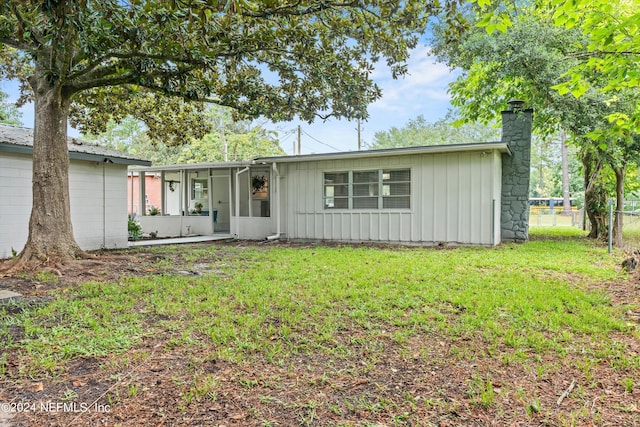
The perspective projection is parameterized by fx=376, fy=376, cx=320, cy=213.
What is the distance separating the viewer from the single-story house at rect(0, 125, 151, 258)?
23.8 ft

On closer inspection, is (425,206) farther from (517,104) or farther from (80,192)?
(80,192)

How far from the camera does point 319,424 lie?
85.1 inches

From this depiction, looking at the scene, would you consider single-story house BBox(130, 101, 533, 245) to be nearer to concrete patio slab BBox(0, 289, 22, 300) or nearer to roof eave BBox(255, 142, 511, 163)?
roof eave BBox(255, 142, 511, 163)

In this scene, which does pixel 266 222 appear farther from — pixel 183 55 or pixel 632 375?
pixel 632 375

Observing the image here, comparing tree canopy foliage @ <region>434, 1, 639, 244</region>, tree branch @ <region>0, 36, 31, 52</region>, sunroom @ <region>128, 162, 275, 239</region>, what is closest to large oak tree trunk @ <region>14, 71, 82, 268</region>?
tree branch @ <region>0, 36, 31, 52</region>

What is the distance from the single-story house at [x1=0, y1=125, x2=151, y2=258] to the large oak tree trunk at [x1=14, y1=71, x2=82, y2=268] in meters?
1.25

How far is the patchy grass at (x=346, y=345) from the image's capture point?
237 cm

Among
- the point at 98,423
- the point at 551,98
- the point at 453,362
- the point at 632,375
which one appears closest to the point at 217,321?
the point at 98,423

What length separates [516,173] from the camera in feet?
33.4

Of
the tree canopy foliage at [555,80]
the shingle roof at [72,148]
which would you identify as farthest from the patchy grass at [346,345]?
the tree canopy foliage at [555,80]

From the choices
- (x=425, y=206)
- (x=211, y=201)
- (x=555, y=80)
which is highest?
(x=555, y=80)

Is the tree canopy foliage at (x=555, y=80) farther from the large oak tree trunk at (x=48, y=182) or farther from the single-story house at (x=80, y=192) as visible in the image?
the single-story house at (x=80, y=192)

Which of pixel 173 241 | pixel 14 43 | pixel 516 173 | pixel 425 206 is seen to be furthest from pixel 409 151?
pixel 14 43

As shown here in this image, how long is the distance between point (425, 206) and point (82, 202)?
8.20m
